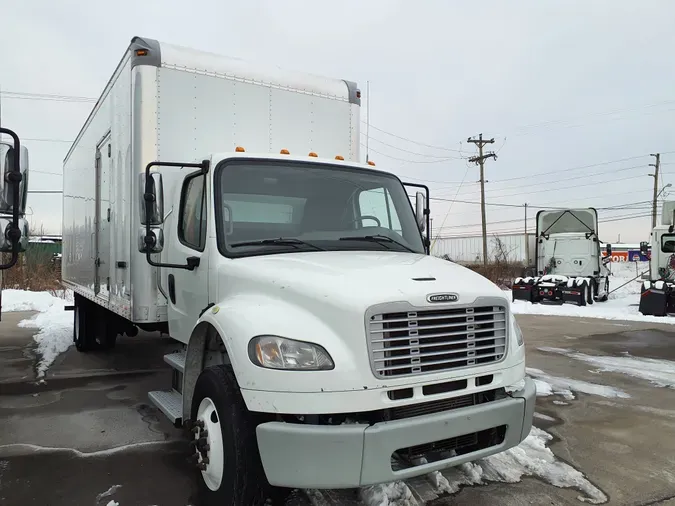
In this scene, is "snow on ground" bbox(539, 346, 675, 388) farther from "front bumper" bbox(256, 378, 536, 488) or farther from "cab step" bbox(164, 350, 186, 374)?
"cab step" bbox(164, 350, 186, 374)

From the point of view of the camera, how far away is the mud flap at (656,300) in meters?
13.7

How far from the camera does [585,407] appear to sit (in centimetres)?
578

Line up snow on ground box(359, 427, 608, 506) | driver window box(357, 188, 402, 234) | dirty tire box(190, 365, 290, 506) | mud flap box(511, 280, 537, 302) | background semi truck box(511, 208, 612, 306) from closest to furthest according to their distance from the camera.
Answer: dirty tire box(190, 365, 290, 506) → snow on ground box(359, 427, 608, 506) → driver window box(357, 188, 402, 234) → mud flap box(511, 280, 537, 302) → background semi truck box(511, 208, 612, 306)

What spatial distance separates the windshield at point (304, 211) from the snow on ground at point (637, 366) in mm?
4944

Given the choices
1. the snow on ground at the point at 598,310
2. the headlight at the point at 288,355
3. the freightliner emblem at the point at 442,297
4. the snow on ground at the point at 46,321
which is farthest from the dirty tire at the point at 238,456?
the snow on ground at the point at 598,310

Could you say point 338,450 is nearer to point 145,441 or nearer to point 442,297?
point 442,297

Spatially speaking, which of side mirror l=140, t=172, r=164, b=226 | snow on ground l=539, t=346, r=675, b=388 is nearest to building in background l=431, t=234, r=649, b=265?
snow on ground l=539, t=346, r=675, b=388

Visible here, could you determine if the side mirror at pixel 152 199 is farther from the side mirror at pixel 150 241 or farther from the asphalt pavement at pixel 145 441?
the asphalt pavement at pixel 145 441

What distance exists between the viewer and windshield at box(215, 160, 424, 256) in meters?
3.76

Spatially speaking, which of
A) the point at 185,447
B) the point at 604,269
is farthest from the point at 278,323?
the point at 604,269

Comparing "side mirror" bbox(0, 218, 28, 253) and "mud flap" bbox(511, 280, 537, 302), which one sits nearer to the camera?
"side mirror" bbox(0, 218, 28, 253)

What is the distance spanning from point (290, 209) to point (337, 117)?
6.90 ft

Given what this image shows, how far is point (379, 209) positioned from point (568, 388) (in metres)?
4.02

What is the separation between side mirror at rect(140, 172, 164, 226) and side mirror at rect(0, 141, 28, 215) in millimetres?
753
